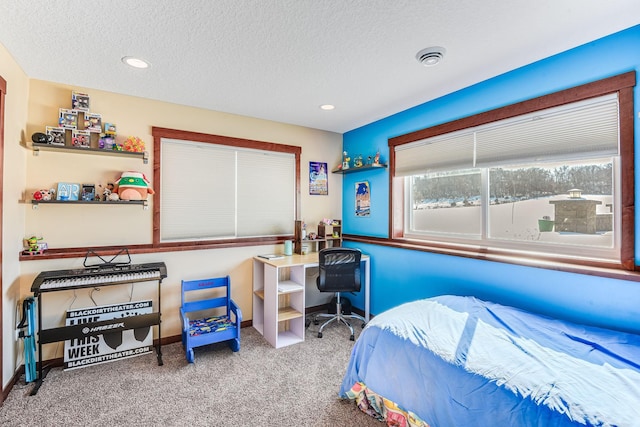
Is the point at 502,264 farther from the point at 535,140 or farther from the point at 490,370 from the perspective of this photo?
the point at 490,370

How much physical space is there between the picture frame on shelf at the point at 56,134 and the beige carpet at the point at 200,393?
1.94 metres

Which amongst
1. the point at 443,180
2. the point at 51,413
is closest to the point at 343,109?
the point at 443,180

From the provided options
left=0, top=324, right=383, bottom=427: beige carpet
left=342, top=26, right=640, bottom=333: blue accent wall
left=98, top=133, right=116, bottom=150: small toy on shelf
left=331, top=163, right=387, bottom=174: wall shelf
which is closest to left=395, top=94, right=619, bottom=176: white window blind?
left=342, top=26, right=640, bottom=333: blue accent wall

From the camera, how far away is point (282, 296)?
3.57 meters

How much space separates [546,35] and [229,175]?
9.90 feet

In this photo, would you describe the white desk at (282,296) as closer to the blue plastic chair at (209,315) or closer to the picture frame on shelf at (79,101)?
the blue plastic chair at (209,315)

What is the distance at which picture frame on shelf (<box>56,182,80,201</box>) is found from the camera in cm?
250

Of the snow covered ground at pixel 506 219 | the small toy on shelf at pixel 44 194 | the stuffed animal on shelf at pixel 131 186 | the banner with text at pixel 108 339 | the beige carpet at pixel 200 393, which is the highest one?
the stuffed animal on shelf at pixel 131 186

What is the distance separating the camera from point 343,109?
324cm

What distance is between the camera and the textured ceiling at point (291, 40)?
1.63 m

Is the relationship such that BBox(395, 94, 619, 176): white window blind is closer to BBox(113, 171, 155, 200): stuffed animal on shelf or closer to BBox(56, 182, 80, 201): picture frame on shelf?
BBox(113, 171, 155, 200): stuffed animal on shelf

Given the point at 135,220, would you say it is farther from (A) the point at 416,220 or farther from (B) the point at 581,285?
(B) the point at 581,285

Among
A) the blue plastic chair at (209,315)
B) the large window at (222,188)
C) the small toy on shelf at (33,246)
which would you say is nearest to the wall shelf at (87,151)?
the large window at (222,188)

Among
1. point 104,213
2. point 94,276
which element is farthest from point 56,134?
point 94,276
